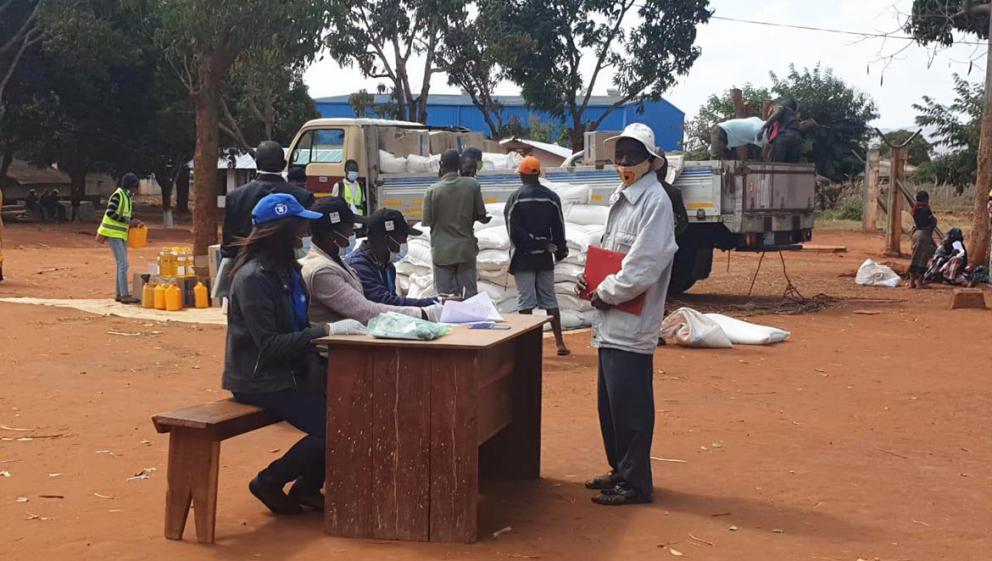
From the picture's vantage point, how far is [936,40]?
73.0 ft

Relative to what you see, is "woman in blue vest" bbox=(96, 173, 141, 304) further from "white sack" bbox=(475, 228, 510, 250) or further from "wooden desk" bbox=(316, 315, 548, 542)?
"wooden desk" bbox=(316, 315, 548, 542)

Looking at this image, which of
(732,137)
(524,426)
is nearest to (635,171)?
(524,426)

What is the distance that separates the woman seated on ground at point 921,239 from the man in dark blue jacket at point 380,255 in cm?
1328

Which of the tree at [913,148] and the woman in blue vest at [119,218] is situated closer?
the woman in blue vest at [119,218]

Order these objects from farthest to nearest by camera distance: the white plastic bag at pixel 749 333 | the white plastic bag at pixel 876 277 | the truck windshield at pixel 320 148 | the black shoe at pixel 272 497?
the white plastic bag at pixel 876 277 < the truck windshield at pixel 320 148 < the white plastic bag at pixel 749 333 < the black shoe at pixel 272 497

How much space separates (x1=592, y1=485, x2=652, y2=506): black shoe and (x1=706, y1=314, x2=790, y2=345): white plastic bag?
619 cm

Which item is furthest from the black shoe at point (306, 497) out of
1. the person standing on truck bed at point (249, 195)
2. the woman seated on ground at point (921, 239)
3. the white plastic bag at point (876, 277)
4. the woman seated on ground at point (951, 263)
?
the woman seated on ground at point (951, 263)

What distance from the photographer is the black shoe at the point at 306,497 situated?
5.70 meters

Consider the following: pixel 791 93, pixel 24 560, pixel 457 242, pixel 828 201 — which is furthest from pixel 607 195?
pixel 791 93

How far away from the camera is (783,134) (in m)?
15.5

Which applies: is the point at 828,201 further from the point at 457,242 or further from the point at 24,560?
the point at 24,560

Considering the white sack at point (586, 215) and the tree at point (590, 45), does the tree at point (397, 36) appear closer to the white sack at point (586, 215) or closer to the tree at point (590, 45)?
the tree at point (590, 45)

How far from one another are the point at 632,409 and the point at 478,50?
2930 centimetres

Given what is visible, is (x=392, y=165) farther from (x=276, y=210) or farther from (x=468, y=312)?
(x=276, y=210)
